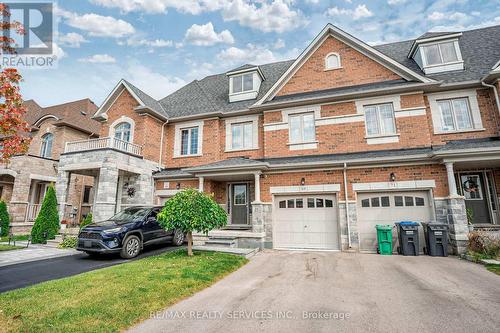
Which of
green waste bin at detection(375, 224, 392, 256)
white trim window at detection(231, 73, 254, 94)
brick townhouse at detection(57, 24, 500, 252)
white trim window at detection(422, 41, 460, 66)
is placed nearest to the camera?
green waste bin at detection(375, 224, 392, 256)

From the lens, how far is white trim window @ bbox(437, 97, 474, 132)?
1078cm

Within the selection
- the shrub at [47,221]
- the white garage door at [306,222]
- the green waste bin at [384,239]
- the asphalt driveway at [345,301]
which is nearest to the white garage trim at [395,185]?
the white garage door at [306,222]

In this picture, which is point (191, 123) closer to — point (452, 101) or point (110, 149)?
point (110, 149)

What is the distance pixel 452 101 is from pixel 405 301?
34.5ft

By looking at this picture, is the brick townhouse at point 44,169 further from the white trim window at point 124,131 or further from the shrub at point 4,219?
the white trim window at point 124,131

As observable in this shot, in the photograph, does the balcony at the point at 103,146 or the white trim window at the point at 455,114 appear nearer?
the white trim window at the point at 455,114

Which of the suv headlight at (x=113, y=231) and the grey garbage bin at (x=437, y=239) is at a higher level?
the suv headlight at (x=113, y=231)

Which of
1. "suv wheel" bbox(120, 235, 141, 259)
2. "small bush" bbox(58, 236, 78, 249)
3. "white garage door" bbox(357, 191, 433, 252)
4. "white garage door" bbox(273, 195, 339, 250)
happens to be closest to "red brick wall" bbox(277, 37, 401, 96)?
"white garage door" bbox(357, 191, 433, 252)

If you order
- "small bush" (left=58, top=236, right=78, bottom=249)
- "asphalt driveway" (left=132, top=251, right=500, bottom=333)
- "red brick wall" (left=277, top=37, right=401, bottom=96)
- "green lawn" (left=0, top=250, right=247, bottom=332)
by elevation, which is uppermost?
"red brick wall" (left=277, top=37, right=401, bottom=96)

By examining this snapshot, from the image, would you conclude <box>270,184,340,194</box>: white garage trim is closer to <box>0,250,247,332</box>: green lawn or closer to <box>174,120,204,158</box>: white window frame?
<box>0,250,247,332</box>: green lawn

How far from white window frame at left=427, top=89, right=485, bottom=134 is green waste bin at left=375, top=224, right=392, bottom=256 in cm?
528

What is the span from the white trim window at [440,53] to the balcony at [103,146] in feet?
52.5

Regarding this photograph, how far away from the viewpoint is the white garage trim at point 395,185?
9.73 metres

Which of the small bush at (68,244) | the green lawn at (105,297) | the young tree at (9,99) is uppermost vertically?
the young tree at (9,99)
